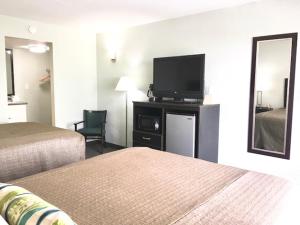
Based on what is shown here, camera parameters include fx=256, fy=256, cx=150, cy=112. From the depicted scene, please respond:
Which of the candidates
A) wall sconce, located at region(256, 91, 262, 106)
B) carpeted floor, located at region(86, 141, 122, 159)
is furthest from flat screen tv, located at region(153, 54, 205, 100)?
carpeted floor, located at region(86, 141, 122, 159)

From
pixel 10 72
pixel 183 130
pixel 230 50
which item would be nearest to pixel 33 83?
pixel 10 72

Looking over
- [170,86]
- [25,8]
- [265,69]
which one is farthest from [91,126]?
[265,69]

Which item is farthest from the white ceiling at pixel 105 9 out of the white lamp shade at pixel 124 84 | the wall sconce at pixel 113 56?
the white lamp shade at pixel 124 84

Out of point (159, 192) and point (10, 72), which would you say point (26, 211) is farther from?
point (10, 72)

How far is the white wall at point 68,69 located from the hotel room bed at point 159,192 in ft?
10.5

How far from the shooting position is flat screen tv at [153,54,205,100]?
359 centimetres

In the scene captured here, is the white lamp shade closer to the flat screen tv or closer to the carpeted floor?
the flat screen tv

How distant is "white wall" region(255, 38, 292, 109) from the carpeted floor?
292cm

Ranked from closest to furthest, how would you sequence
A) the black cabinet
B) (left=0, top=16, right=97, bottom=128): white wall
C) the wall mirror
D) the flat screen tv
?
the wall mirror
the black cabinet
the flat screen tv
(left=0, top=16, right=97, bottom=128): white wall

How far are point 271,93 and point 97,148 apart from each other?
3.28 m

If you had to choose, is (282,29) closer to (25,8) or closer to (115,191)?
(115,191)

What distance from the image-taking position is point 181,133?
11.5ft

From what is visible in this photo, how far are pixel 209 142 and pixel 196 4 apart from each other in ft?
6.00

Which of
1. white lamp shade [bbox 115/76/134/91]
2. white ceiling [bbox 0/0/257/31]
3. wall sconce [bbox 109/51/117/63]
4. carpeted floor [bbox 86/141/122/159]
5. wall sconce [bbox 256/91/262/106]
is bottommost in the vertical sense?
carpeted floor [bbox 86/141/122/159]
